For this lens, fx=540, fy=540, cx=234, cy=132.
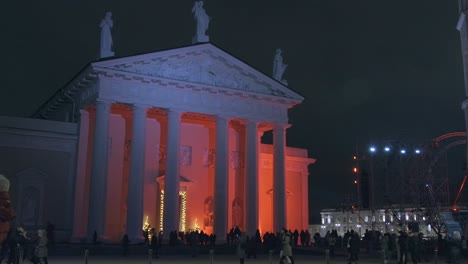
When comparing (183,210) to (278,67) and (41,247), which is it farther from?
(41,247)

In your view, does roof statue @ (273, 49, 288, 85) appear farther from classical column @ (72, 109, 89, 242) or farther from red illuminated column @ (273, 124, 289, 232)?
classical column @ (72, 109, 89, 242)

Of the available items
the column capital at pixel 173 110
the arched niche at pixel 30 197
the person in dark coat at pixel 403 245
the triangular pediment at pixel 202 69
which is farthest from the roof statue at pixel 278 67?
the person in dark coat at pixel 403 245

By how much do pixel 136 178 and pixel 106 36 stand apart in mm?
8832

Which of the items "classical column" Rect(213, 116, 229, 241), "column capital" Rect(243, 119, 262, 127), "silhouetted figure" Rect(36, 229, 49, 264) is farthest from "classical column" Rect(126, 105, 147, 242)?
"silhouetted figure" Rect(36, 229, 49, 264)

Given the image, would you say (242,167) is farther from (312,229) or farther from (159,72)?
(312,229)

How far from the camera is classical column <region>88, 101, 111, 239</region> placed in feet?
97.6

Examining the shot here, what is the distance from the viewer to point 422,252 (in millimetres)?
26891

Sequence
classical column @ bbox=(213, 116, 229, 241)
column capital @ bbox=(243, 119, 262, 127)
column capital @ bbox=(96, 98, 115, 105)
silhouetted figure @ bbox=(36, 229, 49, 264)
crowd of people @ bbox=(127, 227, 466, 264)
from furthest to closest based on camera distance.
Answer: column capital @ bbox=(243, 119, 262, 127)
classical column @ bbox=(213, 116, 229, 241)
column capital @ bbox=(96, 98, 115, 105)
crowd of people @ bbox=(127, 227, 466, 264)
silhouetted figure @ bbox=(36, 229, 49, 264)

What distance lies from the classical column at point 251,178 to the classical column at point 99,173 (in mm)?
9512

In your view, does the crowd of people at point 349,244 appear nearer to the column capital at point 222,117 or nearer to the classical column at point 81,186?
the classical column at point 81,186

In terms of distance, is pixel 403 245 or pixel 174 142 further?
pixel 174 142

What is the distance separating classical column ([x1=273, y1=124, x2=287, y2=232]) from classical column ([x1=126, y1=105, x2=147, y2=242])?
943cm

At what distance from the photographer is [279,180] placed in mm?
36312

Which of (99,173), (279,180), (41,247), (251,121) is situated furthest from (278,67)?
(41,247)
